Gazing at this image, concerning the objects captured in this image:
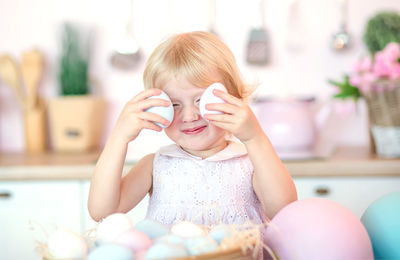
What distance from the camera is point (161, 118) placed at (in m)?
0.92

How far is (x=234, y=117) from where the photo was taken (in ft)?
2.85

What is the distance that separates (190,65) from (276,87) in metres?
1.23

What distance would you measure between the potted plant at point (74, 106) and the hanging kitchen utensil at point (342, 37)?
41.2 inches

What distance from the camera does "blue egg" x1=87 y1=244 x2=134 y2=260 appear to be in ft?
1.89

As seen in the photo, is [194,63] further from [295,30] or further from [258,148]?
[295,30]

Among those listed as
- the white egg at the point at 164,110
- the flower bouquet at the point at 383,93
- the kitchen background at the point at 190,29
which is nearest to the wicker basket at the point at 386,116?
the flower bouquet at the point at 383,93

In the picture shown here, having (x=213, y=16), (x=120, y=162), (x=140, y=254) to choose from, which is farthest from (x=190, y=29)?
(x=140, y=254)

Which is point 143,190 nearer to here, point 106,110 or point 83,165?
point 83,165

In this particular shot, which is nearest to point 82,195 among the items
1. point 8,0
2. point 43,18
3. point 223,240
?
point 43,18

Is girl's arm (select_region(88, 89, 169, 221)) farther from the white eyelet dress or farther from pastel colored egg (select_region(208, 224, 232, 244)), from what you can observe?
pastel colored egg (select_region(208, 224, 232, 244))

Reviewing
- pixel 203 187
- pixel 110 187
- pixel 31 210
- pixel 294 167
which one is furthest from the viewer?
pixel 31 210

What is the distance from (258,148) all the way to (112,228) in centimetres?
34

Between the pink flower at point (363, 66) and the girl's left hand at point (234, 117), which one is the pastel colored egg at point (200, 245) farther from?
the pink flower at point (363, 66)

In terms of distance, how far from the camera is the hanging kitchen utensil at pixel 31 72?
86.0 inches
